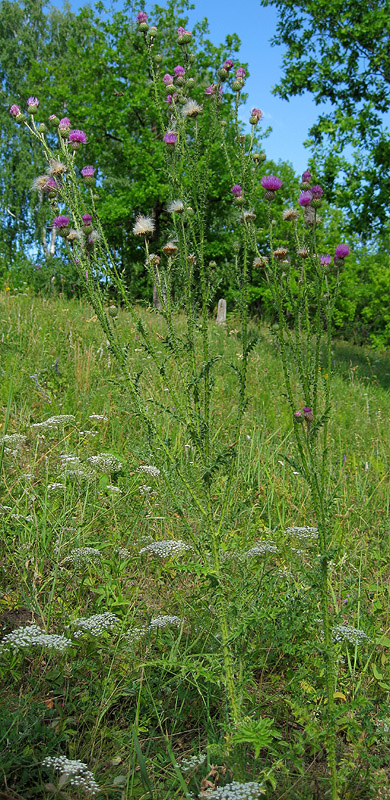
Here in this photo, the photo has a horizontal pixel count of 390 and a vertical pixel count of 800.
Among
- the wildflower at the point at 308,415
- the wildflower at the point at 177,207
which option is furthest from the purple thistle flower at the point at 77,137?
the wildflower at the point at 308,415

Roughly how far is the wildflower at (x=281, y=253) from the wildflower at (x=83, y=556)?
140 cm

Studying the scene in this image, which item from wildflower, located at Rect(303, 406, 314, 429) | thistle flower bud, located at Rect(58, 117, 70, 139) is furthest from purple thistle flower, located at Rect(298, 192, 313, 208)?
thistle flower bud, located at Rect(58, 117, 70, 139)

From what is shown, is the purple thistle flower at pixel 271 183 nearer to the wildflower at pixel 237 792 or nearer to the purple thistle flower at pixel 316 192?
the purple thistle flower at pixel 316 192

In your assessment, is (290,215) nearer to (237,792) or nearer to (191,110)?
(191,110)

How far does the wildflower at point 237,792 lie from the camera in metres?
1.36

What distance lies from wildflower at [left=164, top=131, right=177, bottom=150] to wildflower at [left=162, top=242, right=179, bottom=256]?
1.10ft

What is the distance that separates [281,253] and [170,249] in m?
0.46

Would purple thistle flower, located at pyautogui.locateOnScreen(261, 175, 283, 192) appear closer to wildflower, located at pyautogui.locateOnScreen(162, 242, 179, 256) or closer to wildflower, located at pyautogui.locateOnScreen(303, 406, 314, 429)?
wildflower, located at pyautogui.locateOnScreen(162, 242, 179, 256)

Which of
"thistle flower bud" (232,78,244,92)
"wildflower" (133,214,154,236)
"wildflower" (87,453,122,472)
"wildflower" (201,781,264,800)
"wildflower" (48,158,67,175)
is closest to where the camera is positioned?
"wildflower" (201,781,264,800)

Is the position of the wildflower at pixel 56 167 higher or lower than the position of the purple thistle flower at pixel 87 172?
lower

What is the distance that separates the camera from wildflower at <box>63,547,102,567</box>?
243 centimetres

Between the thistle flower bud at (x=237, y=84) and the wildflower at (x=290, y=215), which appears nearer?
the wildflower at (x=290, y=215)

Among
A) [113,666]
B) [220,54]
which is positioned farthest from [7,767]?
[220,54]

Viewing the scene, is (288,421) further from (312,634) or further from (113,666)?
(113,666)
